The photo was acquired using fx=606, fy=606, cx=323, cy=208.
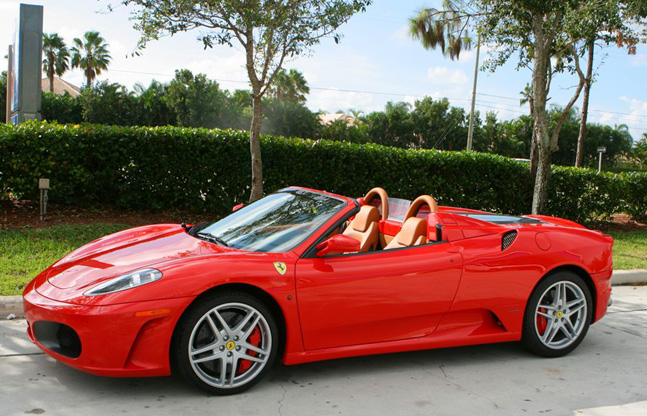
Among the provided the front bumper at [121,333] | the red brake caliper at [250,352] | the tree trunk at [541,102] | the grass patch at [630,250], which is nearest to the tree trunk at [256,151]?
the tree trunk at [541,102]

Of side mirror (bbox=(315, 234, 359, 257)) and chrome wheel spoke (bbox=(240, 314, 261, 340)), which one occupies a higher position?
side mirror (bbox=(315, 234, 359, 257))

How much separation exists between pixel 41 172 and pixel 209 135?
288cm

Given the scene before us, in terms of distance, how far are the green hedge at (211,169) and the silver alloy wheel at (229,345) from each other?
7.26 m

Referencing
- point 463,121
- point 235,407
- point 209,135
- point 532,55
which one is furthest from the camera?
point 463,121

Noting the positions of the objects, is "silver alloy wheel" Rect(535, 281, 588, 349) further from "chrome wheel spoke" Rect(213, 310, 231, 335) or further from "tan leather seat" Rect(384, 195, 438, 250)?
"chrome wheel spoke" Rect(213, 310, 231, 335)

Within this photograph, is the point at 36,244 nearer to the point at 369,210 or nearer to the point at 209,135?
the point at 209,135

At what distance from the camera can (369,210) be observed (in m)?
5.00

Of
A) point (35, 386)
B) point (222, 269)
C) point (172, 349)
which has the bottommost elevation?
point (35, 386)

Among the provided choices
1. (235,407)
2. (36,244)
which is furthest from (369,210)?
(36,244)

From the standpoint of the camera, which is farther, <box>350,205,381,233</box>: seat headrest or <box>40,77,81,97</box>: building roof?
<box>40,77,81,97</box>: building roof

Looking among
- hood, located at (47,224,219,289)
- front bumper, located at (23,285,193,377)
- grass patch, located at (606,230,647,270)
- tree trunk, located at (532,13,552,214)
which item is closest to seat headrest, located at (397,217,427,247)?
hood, located at (47,224,219,289)

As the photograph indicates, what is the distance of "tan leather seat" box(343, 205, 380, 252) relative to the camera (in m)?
4.82

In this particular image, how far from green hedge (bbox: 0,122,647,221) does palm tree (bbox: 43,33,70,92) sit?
166 feet

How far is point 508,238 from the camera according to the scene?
15.6 feet
